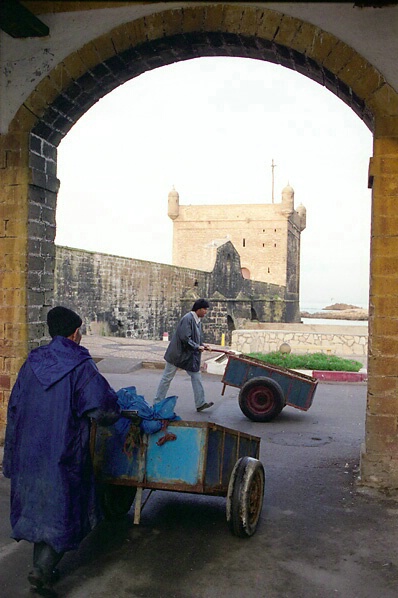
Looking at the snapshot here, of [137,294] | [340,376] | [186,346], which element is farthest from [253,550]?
[137,294]

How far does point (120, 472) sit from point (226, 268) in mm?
29516

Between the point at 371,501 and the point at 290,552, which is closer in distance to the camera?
the point at 290,552

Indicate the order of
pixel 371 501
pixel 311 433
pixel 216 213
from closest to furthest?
pixel 371 501, pixel 311 433, pixel 216 213

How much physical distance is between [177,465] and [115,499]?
0.77m

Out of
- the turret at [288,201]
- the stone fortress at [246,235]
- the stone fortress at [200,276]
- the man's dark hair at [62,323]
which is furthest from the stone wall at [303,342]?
the turret at [288,201]

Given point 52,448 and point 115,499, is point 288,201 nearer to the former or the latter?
point 115,499

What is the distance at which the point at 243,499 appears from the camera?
13.9 ft

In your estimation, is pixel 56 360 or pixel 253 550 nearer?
pixel 56 360

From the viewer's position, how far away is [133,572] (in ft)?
12.5

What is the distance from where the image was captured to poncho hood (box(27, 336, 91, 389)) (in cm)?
351

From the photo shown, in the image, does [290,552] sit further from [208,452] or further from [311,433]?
[311,433]

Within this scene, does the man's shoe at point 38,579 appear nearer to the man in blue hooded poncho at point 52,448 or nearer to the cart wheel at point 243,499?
the man in blue hooded poncho at point 52,448

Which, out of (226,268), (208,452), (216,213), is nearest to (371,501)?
(208,452)

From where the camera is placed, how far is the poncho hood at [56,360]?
3511 millimetres
